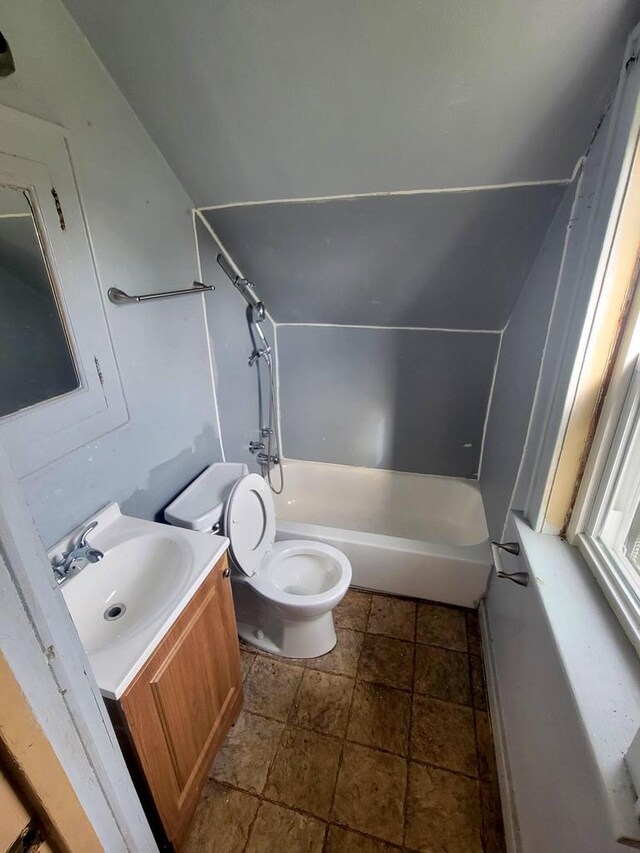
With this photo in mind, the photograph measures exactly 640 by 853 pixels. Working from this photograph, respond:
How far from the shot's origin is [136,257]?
1.25 meters

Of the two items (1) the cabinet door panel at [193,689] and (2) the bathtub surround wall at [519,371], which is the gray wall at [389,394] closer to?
(2) the bathtub surround wall at [519,371]

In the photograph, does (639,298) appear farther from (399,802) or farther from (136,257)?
(399,802)

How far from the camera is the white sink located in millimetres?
849

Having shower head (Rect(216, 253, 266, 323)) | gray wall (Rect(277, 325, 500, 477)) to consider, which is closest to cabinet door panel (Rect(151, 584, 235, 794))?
shower head (Rect(216, 253, 266, 323))

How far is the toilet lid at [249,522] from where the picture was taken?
142 centimetres

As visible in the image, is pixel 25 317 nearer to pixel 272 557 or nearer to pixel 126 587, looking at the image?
pixel 126 587

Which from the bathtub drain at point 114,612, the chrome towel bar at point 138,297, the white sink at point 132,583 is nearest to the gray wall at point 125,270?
the chrome towel bar at point 138,297

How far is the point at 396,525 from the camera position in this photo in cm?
245

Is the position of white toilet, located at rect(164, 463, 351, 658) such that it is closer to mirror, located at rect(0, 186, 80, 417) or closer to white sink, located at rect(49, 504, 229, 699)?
white sink, located at rect(49, 504, 229, 699)

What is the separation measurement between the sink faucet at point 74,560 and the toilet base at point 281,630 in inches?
26.9

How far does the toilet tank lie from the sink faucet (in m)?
0.34

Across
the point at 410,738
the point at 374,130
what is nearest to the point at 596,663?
the point at 410,738

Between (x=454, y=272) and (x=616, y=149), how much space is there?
82 cm

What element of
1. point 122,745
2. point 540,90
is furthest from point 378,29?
point 122,745
